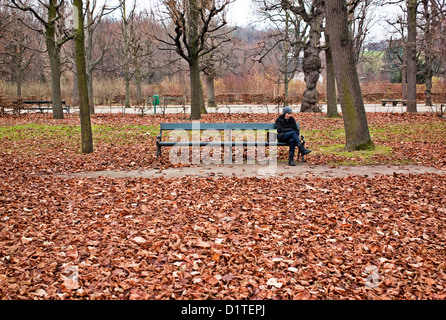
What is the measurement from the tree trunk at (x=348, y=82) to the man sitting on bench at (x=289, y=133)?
1.61 meters

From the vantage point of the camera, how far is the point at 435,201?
605cm

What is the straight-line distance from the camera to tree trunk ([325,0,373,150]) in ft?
32.1

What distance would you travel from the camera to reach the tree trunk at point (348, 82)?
9781 mm

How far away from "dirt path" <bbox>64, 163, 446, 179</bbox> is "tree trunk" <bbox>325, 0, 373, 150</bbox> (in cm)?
142

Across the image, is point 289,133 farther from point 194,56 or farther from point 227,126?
point 194,56

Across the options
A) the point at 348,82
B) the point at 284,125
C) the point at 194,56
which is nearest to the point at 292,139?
the point at 284,125

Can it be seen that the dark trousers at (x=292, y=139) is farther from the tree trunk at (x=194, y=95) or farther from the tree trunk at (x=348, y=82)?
the tree trunk at (x=194, y=95)

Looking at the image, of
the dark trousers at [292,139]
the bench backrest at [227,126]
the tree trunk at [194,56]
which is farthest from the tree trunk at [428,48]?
the dark trousers at [292,139]

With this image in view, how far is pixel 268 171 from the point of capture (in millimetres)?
8094

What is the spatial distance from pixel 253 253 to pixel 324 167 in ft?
15.6

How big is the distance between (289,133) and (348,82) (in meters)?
2.16

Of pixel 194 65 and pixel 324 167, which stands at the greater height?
pixel 194 65
